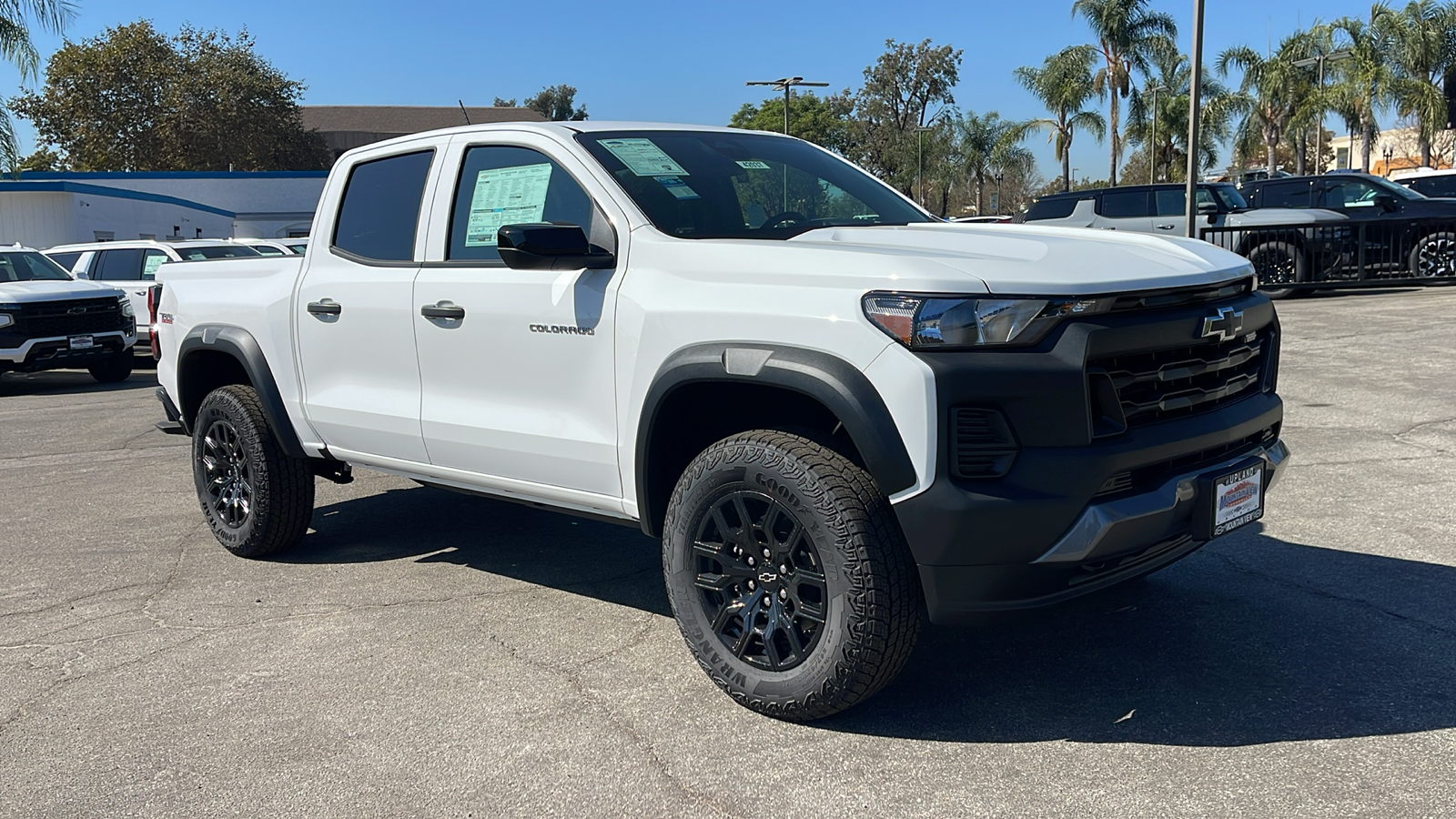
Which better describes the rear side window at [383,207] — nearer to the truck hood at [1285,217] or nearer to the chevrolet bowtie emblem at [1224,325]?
the chevrolet bowtie emblem at [1224,325]

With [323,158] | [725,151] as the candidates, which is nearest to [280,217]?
[323,158]

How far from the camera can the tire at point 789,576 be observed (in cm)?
337

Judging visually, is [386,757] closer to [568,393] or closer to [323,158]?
[568,393]

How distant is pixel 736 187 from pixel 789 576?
1625 millimetres

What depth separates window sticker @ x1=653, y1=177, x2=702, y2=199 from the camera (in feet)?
14.2

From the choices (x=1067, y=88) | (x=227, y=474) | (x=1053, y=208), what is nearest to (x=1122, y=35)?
(x=1067, y=88)

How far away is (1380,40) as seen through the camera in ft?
159

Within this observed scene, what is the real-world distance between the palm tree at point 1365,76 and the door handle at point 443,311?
51368 millimetres

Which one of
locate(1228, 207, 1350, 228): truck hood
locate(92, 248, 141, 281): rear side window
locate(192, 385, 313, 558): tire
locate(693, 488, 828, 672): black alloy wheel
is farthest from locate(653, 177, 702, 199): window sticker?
locate(1228, 207, 1350, 228): truck hood

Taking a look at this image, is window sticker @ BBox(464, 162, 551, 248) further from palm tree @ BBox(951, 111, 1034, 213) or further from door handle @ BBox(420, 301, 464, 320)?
palm tree @ BBox(951, 111, 1034, 213)

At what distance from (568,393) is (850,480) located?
1.24 meters

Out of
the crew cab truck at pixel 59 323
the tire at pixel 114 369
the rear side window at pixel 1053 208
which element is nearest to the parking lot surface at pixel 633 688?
the crew cab truck at pixel 59 323

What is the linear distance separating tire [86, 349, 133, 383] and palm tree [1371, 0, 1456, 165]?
1863 inches

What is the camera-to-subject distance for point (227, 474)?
5934 millimetres
